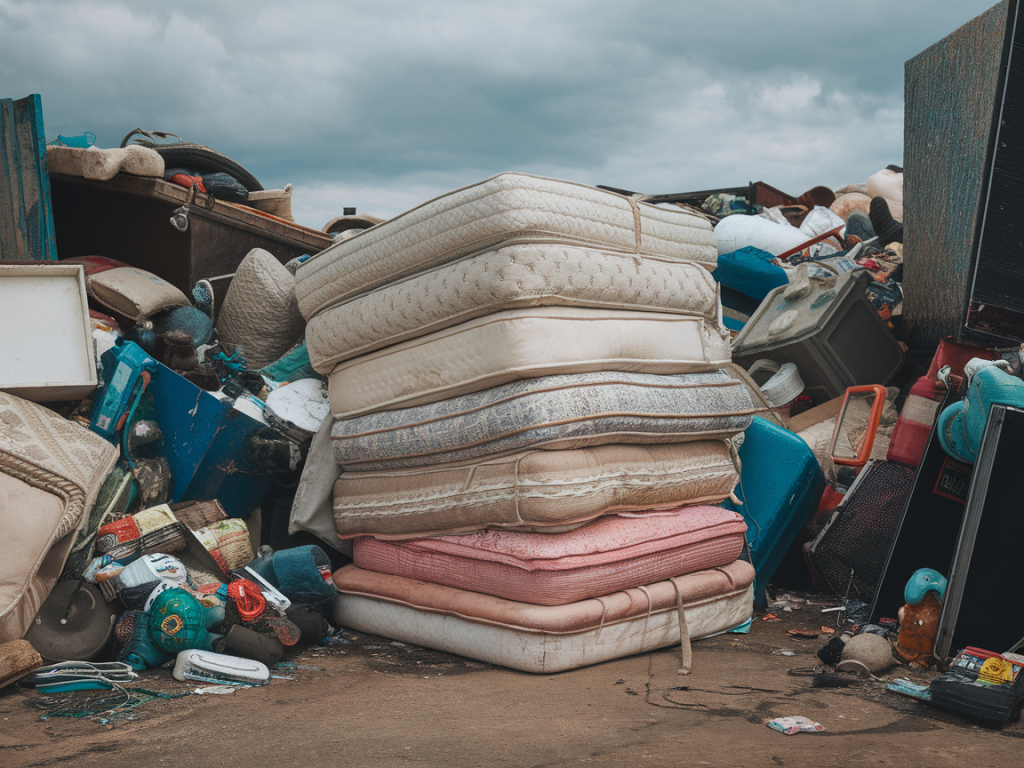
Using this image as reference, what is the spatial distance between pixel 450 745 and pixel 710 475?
1.55m

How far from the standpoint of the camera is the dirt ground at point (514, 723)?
66.9 inches

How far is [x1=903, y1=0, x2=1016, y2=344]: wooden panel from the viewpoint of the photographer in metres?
3.93

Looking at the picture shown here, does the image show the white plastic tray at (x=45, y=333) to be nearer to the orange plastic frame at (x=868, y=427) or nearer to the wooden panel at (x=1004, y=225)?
the orange plastic frame at (x=868, y=427)

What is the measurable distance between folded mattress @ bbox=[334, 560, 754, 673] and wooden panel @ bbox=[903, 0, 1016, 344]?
6.65 feet

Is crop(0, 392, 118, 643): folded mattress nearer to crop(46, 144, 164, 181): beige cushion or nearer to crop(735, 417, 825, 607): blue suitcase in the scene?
crop(46, 144, 164, 181): beige cushion

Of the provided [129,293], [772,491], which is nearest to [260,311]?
[129,293]

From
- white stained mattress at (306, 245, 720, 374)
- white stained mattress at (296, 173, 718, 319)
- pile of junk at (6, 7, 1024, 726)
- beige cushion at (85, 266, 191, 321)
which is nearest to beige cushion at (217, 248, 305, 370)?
pile of junk at (6, 7, 1024, 726)

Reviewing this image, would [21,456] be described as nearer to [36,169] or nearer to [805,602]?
[36,169]

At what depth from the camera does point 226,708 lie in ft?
6.81

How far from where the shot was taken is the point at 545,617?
7.89 ft

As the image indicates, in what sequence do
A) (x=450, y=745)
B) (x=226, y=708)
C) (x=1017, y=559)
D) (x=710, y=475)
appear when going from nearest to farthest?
1. (x=450, y=745)
2. (x=226, y=708)
3. (x=1017, y=559)
4. (x=710, y=475)

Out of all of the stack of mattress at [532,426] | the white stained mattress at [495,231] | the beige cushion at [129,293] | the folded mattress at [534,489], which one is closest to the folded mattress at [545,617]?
the stack of mattress at [532,426]

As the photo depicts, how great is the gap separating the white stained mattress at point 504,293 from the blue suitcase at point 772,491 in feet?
1.81

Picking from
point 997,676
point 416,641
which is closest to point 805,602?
point 997,676
